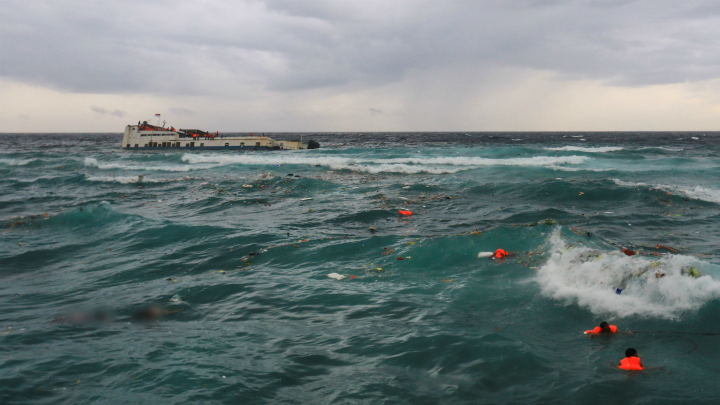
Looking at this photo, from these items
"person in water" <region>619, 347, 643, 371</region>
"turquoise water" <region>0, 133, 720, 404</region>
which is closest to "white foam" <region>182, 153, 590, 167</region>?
"turquoise water" <region>0, 133, 720, 404</region>

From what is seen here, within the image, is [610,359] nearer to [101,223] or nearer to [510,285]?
[510,285]

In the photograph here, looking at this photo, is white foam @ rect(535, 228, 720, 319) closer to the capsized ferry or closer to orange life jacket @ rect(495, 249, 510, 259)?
orange life jacket @ rect(495, 249, 510, 259)

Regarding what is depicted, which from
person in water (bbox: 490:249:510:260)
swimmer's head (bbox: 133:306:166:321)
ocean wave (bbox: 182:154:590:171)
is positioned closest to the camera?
swimmer's head (bbox: 133:306:166:321)

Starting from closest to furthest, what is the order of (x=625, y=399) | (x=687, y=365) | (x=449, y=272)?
1. (x=625, y=399)
2. (x=687, y=365)
3. (x=449, y=272)

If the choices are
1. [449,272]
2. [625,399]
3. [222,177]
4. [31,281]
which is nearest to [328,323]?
[449,272]

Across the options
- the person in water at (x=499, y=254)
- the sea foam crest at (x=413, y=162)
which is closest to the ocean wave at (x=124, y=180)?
the sea foam crest at (x=413, y=162)

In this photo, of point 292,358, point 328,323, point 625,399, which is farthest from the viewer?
point 328,323

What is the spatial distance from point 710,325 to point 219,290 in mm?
9062

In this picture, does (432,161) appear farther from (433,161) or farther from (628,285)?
(628,285)

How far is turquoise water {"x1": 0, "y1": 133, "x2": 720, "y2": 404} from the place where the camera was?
18.3ft

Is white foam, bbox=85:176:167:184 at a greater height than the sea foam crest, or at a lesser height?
lesser

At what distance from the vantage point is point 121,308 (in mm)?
8469

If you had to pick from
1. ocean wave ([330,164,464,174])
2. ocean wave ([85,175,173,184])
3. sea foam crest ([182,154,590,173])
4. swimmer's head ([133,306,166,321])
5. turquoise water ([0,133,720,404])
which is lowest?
swimmer's head ([133,306,166,321])

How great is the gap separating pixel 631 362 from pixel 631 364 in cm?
3
